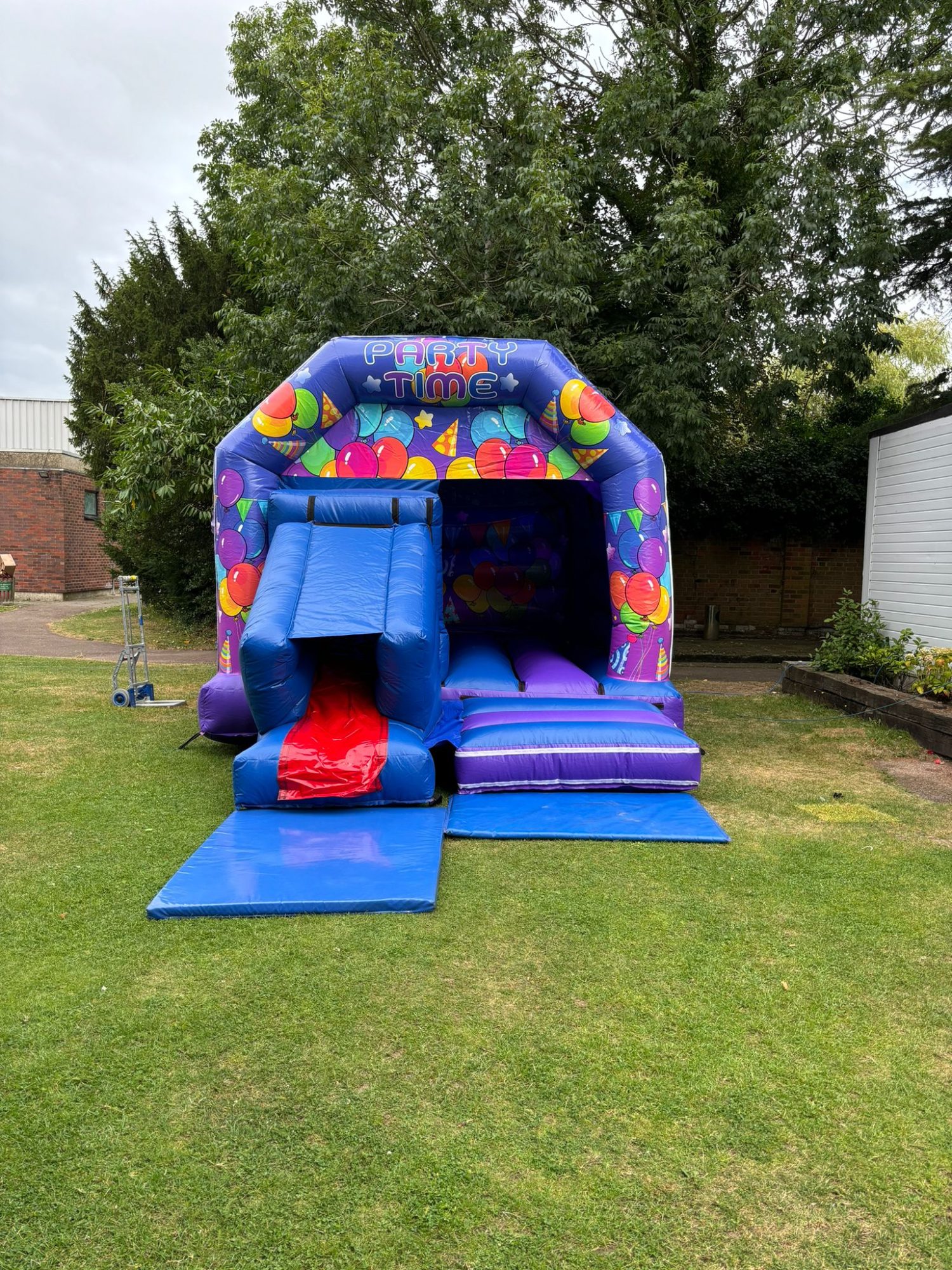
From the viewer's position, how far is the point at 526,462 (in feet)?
20.5

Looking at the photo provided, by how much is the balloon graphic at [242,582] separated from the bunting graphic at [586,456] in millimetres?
2362

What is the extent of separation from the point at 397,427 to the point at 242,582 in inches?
61.4

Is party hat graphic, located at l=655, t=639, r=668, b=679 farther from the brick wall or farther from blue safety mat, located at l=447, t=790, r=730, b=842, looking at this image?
the brick wall

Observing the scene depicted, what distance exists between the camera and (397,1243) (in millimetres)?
1871

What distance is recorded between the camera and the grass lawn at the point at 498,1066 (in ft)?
6.31

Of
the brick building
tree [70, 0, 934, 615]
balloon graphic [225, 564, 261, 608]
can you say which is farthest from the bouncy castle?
the brick building

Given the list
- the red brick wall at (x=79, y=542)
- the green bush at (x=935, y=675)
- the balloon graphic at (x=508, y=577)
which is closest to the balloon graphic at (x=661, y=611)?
the green bush at (x=935, y=675)

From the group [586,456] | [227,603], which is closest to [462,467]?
[586,456]

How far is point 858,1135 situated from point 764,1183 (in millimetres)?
351

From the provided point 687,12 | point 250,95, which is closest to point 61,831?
point 250,95

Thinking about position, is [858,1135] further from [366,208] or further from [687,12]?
[687,12]

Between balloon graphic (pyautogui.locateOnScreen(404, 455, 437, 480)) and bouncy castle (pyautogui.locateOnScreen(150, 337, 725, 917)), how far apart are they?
0.02 metres

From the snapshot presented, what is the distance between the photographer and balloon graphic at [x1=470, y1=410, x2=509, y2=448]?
6250mm

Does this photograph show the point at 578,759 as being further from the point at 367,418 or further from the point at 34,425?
the point at 34,425
